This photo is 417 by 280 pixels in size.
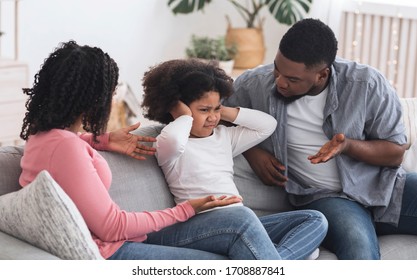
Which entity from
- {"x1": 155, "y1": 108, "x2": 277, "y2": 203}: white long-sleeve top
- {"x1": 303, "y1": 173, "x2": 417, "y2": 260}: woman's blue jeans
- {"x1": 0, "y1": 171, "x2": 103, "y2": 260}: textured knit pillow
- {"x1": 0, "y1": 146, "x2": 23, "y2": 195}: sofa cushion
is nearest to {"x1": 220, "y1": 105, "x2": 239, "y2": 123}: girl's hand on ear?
{"x1": 155, "y1": 108, "x2": 277, "y2": 203}: white long-sleeve top

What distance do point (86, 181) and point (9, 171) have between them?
1.02 ft

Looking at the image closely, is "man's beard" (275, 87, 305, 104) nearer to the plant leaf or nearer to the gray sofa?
the gray sofa

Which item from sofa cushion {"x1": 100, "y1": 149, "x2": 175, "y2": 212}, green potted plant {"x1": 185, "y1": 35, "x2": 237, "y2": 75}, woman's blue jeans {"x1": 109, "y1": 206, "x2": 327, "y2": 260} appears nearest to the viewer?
woman's blue jeans {"x1": 109, "y1": 206, "x2": 327, "y2": 260}

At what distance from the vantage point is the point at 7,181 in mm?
2166

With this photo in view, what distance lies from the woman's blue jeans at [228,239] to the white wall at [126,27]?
2.59 m

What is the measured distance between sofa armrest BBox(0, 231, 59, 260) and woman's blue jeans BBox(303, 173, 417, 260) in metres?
0.91

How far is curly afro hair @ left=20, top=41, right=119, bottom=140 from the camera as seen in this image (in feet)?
6.66

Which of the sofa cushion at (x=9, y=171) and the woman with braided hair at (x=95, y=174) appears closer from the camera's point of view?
the woman with braided hair at (x=95, y=174)

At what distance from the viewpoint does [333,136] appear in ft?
8.43

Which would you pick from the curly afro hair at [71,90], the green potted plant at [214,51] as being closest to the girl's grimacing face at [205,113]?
the curly afro hair at [71,90]

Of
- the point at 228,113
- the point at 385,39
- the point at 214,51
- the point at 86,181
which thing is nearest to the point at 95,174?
the point at 86,181

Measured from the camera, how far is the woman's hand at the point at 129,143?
2354 mm

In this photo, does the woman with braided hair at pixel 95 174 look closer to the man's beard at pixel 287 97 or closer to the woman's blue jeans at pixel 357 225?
the woman's blue jeans at pixel 357 225

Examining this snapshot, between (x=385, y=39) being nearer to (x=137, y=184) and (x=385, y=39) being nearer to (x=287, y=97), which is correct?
(x=287, y=97)
